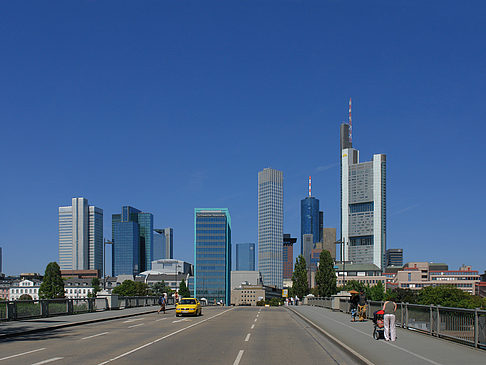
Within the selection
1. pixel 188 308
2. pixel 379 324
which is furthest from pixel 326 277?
pixel 379 324

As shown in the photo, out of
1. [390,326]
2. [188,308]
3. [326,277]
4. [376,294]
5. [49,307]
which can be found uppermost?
[390,326]

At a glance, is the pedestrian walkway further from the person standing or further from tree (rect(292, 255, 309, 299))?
tree (rect(292, 255, 309, 299))

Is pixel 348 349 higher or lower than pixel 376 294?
higher

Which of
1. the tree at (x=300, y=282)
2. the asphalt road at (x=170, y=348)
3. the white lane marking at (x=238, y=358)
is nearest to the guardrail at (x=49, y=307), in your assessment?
the asphalt road at (x=170, y=348)

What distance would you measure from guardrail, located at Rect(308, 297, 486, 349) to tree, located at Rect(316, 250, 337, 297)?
214 feet

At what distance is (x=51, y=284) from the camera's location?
119062 mm

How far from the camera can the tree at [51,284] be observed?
4628 inches

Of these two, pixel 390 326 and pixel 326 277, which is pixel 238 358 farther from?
pixel 326 277

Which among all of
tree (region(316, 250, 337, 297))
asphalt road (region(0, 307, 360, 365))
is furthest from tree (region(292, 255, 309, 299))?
asphalt road (region(0, 307, 360, 365))

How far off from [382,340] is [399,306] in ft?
23.1

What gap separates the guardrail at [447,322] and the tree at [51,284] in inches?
4120

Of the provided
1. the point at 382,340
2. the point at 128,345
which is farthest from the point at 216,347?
the point at 382,340

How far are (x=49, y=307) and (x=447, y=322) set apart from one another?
24.1 meters

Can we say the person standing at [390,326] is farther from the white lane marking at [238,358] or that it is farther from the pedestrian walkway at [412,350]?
the white lane marking at [238,358]
